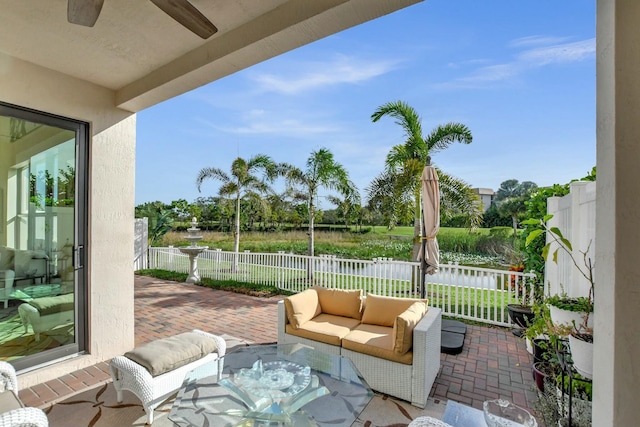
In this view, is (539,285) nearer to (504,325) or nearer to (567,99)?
(504,325)

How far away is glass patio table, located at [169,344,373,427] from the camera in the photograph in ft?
6.90

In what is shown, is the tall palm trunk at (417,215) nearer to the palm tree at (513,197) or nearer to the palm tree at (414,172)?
the palm tree at (414,172)

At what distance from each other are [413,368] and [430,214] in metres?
2.45

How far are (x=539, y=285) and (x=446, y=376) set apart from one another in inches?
88.5

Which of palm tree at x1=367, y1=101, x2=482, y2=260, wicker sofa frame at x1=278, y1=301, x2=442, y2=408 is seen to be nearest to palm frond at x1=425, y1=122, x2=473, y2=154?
palm tree at x1=367, y1=101, x2=482, y2=260

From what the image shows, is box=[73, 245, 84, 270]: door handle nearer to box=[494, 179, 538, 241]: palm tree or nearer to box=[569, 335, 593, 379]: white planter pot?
box=[569, 335, 593, 379]: white planter pot

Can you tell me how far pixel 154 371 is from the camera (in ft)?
8.45

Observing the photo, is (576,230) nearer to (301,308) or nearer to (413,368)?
(413,368)

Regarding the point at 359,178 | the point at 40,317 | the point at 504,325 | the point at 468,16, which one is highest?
the point at 468,16

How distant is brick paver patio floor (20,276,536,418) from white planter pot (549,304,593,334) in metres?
1.03

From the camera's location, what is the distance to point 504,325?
4863mm

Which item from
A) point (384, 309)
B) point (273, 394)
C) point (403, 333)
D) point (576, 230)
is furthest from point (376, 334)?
point (576, 230)

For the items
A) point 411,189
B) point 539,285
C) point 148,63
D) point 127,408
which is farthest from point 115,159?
point 539,285
